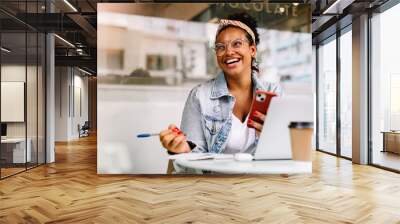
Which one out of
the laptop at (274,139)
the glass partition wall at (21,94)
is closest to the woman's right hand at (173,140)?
the laptop at (274,139)

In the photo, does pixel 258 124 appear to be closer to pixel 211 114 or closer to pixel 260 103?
pixel 260 103

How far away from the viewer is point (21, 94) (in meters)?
6.75

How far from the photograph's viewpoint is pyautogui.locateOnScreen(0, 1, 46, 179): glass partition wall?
6.13 meters

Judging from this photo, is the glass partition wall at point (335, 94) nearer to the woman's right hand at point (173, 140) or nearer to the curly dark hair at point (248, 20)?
the curly dark hair at point (248, 20)

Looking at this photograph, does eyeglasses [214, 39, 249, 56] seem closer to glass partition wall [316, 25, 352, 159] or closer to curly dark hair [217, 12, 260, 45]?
curly dark hair [217, 12, 260, 45]

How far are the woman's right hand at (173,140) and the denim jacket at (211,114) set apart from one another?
104 mm

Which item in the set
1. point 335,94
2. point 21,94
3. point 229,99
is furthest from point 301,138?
point 335,94

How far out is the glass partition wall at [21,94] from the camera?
20.1 feet

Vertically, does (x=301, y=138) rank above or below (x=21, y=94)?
below

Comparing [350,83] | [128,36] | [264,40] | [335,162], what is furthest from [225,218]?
[350,83]

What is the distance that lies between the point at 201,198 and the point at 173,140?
47.3 inches

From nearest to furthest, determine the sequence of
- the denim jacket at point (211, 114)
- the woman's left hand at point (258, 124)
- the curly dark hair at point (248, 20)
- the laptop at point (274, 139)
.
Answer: the laptop at point (274, 139), the woman's left hand at point (258, 124), the denim jacket at point (211, 114), the curly dark hair at point (248, 20)

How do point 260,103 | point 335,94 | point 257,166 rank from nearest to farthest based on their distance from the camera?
point 257,166, point 260,103, point 335,94

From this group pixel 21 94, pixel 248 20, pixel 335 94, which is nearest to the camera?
pixel 248 20
